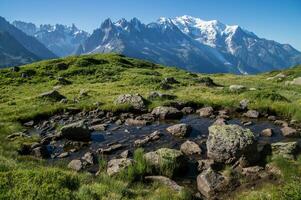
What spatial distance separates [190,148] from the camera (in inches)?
979

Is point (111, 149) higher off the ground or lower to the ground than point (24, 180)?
lower

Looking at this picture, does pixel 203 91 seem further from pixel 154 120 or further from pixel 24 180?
pixel 24 180

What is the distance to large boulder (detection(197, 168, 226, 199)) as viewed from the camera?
58.5 feet

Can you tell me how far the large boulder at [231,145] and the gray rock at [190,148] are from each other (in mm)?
1304

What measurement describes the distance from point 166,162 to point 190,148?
5.11m

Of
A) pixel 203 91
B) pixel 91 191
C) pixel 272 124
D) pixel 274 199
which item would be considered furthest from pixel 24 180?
pixel 203 91

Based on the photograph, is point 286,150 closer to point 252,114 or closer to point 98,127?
point 252,114

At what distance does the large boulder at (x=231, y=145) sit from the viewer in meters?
21.8

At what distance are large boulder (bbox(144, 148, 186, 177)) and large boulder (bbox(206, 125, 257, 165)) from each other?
2680mm

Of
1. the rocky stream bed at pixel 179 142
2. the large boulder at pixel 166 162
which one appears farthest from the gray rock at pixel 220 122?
the large boulder at pixel 166 162

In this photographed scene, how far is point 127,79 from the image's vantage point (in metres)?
63.9

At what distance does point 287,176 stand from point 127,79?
155ft

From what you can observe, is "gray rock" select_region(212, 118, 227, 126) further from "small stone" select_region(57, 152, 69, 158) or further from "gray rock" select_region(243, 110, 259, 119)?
"small stone" select_region(57, 152, 69, 158)

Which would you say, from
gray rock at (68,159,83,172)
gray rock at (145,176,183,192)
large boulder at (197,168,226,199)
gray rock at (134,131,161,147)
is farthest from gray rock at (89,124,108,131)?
large boulder at (197,168,226,199)
